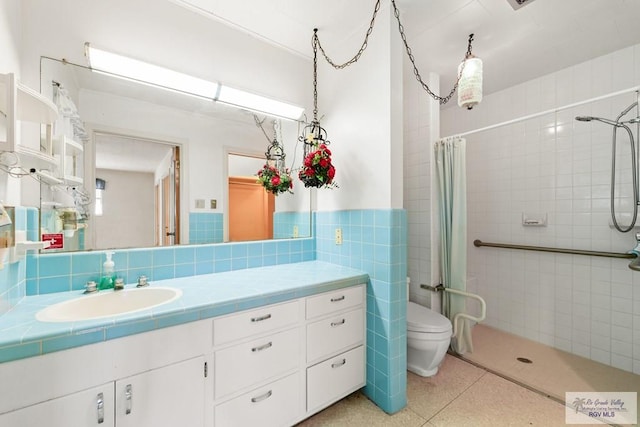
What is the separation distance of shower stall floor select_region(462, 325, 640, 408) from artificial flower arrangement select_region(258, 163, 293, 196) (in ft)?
6.68

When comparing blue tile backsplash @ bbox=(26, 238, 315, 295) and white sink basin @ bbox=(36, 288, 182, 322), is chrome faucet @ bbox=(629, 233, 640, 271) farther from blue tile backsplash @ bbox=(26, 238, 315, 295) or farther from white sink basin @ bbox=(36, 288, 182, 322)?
white sink basin @ bbox=(36, 288, 182, 322)

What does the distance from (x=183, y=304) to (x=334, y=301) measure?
779mm

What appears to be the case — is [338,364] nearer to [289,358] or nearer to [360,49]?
[289,358]

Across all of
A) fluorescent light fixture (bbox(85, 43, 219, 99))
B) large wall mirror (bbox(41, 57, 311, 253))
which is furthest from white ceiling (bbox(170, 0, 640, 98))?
large wall mirror (bbox(41, 57, 311, 253))

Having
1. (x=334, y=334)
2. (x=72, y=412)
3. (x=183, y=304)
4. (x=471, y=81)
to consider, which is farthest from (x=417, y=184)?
(x=72, y=412)

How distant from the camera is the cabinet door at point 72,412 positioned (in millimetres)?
760

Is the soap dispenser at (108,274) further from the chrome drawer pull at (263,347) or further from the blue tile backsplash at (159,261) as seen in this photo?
the chrome drawer pull at (263,347)

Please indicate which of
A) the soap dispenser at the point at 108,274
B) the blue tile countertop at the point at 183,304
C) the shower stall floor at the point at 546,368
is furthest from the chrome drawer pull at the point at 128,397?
the shower stall floor at the point at 546,368

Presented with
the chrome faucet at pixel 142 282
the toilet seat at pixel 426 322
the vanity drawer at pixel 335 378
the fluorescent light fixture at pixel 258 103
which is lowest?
the vanity drawer at pixel 335 378

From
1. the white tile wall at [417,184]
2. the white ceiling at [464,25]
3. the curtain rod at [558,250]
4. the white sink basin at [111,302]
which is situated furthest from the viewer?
the white tile wall at [417,184]

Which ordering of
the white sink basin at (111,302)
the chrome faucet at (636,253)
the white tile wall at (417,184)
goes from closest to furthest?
the white sink basin at (111,302), the chrome faucet at (636,253), the white tile wall at (417,184)

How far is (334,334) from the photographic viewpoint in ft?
4.81

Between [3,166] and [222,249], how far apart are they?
978mm

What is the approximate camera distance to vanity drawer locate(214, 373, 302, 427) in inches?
44.1
